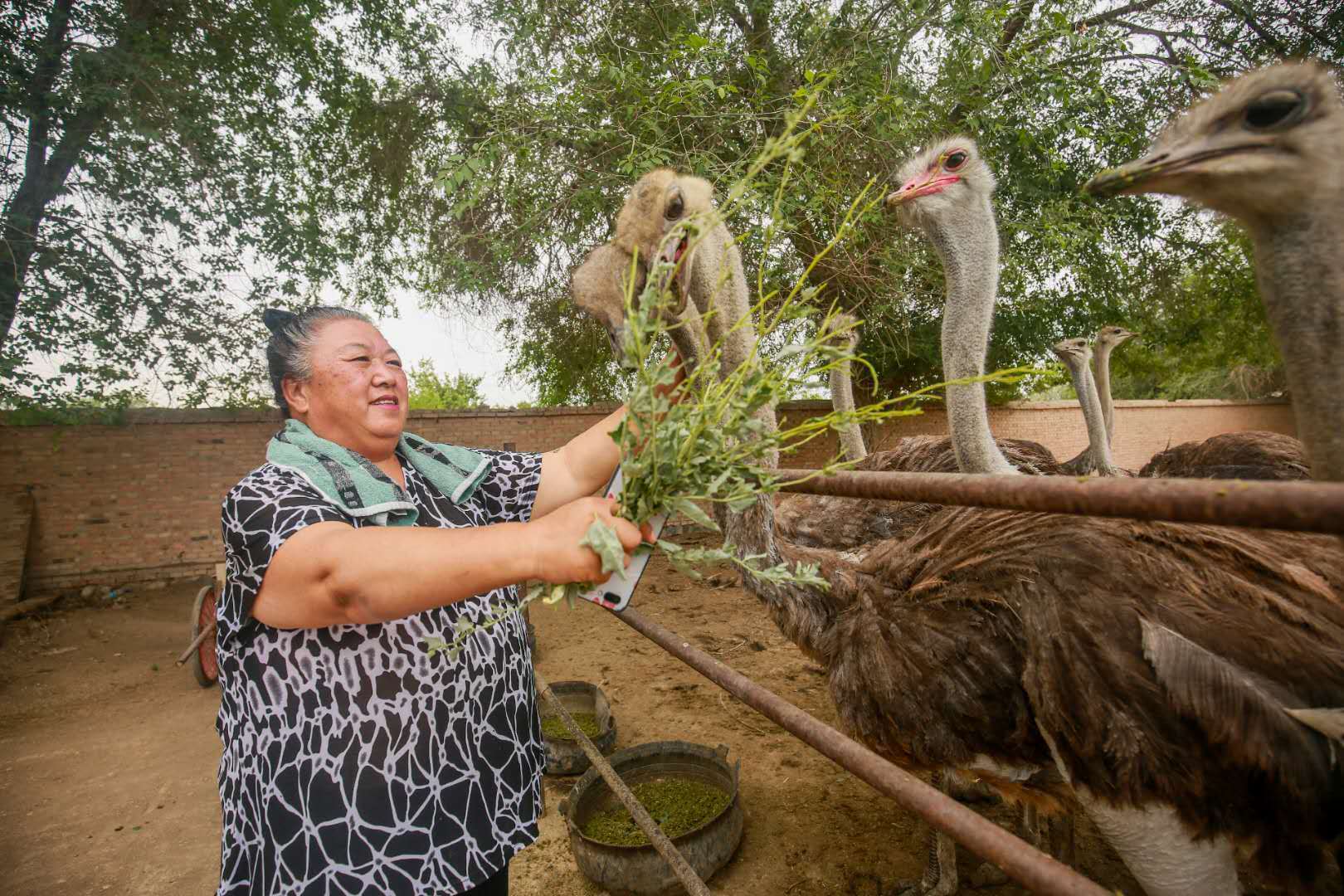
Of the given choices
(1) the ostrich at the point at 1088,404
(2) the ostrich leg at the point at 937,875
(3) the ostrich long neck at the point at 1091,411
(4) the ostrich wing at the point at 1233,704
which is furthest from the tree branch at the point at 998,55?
(2) the ostrich leg at the point at 937,875

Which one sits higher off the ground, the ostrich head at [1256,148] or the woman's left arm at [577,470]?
the ostrich head at [1256,148]

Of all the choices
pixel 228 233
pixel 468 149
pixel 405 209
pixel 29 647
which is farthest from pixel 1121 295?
pixel 29 647

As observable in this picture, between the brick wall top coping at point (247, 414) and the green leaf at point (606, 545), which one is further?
the brick wall top coping at point (247, 414)


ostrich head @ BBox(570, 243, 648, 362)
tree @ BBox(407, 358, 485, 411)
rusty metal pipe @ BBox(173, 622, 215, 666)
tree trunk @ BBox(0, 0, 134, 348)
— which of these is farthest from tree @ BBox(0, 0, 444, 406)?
tree @ BBox(407, 358, 485, 411)

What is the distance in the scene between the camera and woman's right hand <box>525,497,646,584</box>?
32.3 inches

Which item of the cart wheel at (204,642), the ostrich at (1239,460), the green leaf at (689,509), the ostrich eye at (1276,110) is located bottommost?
the cart wheel at (204,642)

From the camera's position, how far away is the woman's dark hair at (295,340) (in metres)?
1.36

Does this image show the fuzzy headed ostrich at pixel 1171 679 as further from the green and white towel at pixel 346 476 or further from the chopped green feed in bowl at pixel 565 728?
the chopped green feed in bowl at pixel 565 728

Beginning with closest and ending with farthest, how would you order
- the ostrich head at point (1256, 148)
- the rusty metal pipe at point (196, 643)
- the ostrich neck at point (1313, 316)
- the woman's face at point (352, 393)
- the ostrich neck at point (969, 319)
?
the ostrich neck at point (1313, 316), the ostrich head at point (1256, 148), the woman's face at point (352, 393), the ostrich neck at point (969, 319), the rusty metal pipe at point (196, 643)

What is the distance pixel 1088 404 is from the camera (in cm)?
576

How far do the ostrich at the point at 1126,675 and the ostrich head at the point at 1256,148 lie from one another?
91cm

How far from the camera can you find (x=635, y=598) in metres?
7.11

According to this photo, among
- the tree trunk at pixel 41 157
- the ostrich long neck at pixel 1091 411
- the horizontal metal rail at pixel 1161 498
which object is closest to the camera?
the horizontal metal rail at pixel 1161 498

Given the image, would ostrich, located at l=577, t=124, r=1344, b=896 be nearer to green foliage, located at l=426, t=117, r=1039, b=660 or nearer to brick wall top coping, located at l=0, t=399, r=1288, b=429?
green foliage, located at l=426, t=117, r=1039, b=660
